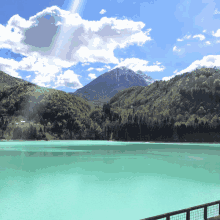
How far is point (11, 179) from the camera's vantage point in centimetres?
2511

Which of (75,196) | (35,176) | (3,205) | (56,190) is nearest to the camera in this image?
(3,205)

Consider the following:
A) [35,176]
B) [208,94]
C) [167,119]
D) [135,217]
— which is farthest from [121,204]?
[208,94]

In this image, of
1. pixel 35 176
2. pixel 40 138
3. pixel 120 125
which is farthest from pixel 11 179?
pixel 40 138

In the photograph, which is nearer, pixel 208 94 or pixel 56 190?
pixel 56 190

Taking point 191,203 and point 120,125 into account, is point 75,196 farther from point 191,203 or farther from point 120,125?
point 120,125

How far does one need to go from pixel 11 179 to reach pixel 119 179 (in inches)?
447

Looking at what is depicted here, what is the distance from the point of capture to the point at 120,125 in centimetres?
15862

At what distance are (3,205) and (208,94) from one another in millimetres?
197343

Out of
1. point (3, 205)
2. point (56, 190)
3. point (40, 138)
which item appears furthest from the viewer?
point (40, 138)

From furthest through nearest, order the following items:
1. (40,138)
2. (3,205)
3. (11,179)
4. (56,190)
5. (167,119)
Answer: (40,138) → (167,119) → (11,179) → (56,190) → (3,205)

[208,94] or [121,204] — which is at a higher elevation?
[208,94]

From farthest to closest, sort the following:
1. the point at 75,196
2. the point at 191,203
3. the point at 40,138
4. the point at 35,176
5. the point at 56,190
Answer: the point at 40,138
the point at 35,176
the point at 56,190
the point at 75,196
the point at 191,203

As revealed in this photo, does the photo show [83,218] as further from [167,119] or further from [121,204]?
[167,119]

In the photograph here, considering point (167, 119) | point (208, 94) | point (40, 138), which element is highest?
point (208, 94)
